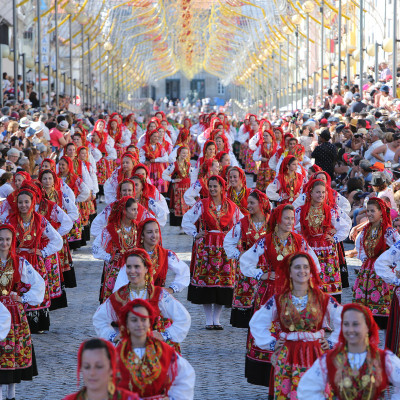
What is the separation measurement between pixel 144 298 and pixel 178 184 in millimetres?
10045

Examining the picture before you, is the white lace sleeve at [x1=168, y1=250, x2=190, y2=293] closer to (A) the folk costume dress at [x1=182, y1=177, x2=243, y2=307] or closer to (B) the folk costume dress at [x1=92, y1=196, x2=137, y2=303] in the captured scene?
(B) the folk costume dress at [x1=92, y1=196, x2=137, y2=303]

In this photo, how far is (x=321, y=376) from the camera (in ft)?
17.6

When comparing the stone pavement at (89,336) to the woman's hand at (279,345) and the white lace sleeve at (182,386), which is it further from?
the white lace sleeve at (182,386)

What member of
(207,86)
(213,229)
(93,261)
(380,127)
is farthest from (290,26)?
(207,86)

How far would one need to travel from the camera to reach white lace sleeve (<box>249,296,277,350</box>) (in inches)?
248

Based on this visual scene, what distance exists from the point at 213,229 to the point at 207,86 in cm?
11744

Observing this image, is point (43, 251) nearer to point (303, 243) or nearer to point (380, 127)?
point (303, 243)

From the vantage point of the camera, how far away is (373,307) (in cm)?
905

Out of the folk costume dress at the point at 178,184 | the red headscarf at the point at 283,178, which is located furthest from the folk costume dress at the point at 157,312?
the folk costume dress at the point at 178,184

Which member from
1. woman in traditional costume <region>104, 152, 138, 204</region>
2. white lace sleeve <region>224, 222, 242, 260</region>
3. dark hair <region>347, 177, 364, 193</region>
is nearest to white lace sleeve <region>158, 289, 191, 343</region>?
white lace sleeve <region>224, 222, 242, 260</region>

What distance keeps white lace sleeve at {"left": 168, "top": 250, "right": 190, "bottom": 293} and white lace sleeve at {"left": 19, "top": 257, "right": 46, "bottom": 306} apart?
0.94m

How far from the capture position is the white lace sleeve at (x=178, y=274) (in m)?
7.39

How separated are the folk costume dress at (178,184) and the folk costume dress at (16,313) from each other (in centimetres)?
842

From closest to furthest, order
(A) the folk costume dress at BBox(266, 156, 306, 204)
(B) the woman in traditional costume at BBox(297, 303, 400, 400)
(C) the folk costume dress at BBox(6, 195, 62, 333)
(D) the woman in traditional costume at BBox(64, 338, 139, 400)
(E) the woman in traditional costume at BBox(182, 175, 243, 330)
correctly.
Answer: (D) the woman in traditional costume at BBox(64, 338, 139, 400) < (B) the woman in traditional costume at BBox(297, 303, 400, 400) < (C) the folk costume dress at BBox(6, 195, 62, 333) < (E) the woman in traditional costume at BBox(182, 175, 243, 330) < (A) the folk costume dress at BBox(266, 156, 306, 204)
